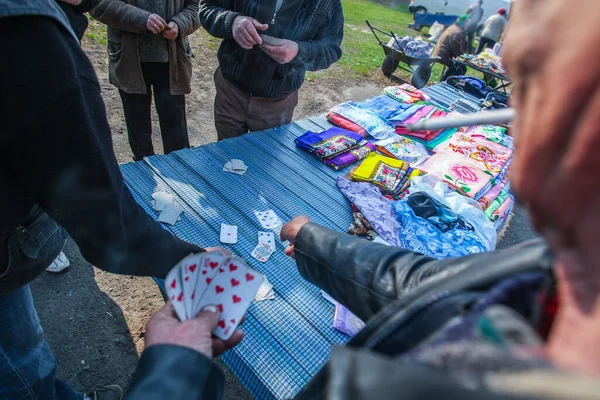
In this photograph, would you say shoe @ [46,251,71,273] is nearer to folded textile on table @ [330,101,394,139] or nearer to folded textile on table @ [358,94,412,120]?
folded textile on table @ [330,101,394,139]

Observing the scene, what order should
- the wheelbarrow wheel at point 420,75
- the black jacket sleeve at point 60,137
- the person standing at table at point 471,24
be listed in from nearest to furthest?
the black jacket sleeve at point 60,137, the wheelbarrow wheel at point 420,75, the person standing at table at point 471,24

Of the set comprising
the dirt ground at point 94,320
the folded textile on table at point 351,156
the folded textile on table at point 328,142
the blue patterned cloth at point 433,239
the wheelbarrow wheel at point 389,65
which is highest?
the blue patterned cloth at point 433,239

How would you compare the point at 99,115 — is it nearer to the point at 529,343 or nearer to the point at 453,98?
the point at 529,343

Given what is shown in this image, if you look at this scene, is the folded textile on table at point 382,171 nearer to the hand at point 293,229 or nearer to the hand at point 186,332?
the hand at point 293,229

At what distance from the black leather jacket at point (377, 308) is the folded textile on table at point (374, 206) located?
1.11 metres

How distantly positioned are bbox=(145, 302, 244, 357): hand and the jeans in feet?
2.87

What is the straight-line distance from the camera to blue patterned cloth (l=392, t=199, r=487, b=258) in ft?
8.60

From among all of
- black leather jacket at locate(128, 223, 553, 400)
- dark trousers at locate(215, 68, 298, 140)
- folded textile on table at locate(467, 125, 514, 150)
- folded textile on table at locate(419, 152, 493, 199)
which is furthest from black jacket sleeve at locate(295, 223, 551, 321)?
folded textile on table at locate(467, 125, 514, 150)

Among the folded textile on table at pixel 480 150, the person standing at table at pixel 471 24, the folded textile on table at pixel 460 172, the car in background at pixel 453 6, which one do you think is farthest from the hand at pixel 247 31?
the car in background at pixel 453 6

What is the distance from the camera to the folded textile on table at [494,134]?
4344mm

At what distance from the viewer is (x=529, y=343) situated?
0.49 m

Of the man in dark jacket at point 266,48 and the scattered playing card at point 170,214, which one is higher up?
the man in dark jacket at point 266,48

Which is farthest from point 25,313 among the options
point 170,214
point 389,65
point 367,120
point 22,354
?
point 389,65

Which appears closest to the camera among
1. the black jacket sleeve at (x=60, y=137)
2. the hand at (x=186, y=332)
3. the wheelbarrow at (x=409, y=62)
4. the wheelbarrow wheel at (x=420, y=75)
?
the black jacket sleeve at (x=60, y=137)
